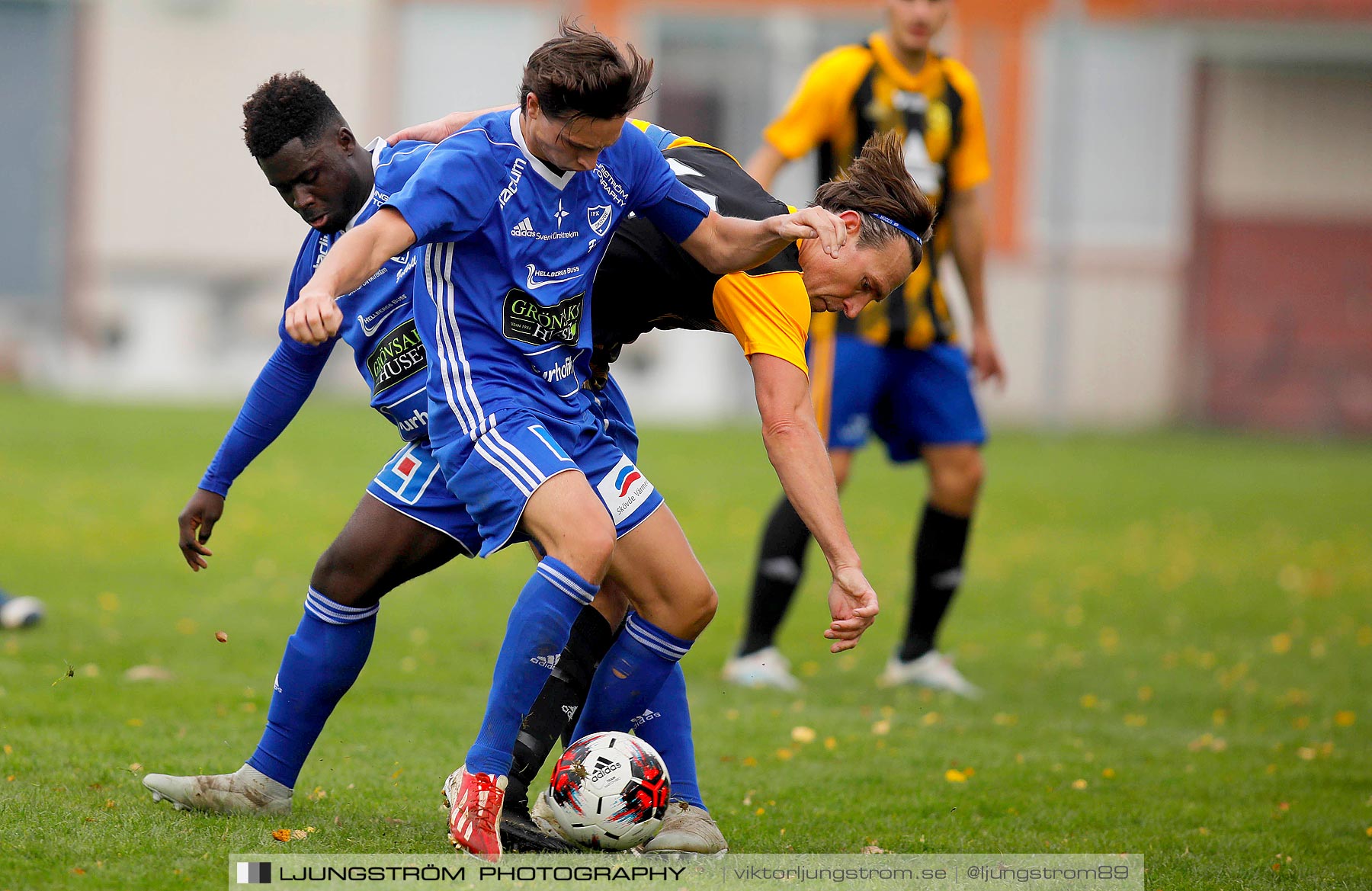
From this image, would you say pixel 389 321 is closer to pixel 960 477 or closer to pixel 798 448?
pixel 798 448

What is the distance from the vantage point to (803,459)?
3973mm

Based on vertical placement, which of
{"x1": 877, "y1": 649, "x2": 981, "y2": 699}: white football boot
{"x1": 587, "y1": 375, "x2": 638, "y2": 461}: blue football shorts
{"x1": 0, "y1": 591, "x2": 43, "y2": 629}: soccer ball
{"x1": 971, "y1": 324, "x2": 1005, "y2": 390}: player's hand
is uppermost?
{"x1": 587, "y1": 375, "x2": 638, "y2": 461}: blue football shorts

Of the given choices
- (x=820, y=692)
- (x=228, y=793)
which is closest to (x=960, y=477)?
(x=820, y=692)

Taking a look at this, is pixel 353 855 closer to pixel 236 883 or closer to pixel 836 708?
pixel 236 883

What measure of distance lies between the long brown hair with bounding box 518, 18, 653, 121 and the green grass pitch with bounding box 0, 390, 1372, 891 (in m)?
1.82

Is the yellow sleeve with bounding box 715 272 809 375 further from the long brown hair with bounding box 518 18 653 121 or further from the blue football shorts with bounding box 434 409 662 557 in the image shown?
the long brown hair with bounding box 518 18 653 121

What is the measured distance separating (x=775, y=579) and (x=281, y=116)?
319 centimetres

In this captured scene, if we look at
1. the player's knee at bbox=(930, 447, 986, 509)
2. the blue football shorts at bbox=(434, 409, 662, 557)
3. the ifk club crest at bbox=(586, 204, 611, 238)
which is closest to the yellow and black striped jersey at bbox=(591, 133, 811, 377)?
the ifk club crest at bbox=(586, 204, 611, 238)

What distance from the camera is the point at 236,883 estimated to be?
137 inches

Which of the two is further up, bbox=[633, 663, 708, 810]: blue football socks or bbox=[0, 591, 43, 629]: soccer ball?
bbox=[633, 663, 708, 810]: blue football socks

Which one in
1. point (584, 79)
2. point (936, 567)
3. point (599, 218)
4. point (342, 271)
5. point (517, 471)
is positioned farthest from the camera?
point (936, 567)

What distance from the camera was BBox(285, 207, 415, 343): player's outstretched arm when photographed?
330 cm

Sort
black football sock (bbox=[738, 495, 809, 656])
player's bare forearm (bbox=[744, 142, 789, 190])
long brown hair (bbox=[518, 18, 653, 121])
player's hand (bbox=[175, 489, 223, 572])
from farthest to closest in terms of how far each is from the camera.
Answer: black football sock (bbox=[738, 495, 809, 656]), player's bare forearm (bbox=[744, 142, 789, 190]), player's hand (bbox=[175, 489, 223, 572]), long brown hair (bbox=[518, 18, 653, 121])

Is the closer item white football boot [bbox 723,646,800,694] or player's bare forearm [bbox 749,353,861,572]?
player's bare forearm [bbox 749,353,861,572]
